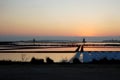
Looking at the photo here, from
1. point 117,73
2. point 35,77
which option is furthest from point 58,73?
point 117,73

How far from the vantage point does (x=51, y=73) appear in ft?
53.9

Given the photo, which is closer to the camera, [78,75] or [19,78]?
[19,78]

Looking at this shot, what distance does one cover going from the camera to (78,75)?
1569 centimetres

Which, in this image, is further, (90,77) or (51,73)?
(51,73)

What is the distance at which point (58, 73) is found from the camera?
53.8ft

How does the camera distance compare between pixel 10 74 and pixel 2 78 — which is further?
pixel 10 74

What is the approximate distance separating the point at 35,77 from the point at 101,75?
3.23 metres

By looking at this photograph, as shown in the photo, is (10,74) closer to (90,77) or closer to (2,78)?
(2,78)

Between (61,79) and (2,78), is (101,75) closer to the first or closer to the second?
(61,79)

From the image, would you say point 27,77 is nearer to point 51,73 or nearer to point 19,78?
point 19,78

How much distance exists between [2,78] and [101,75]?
4.74 m

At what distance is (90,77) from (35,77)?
8.39ft

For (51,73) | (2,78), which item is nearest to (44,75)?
(51,73)

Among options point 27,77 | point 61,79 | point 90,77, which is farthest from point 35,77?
point 90,77
